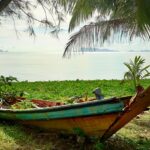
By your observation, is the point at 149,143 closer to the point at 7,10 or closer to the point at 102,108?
the point at 102,108

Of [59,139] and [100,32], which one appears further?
[100,32]

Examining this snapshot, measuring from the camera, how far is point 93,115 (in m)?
6.59

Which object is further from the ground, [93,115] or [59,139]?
[93,115]

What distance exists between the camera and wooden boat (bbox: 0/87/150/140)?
6.34 meters

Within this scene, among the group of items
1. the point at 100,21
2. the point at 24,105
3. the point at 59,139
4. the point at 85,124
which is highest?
the point at 100,21

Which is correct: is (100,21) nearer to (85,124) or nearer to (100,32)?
(100,32)

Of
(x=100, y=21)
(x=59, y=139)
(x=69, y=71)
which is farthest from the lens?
(x=69, y=71)

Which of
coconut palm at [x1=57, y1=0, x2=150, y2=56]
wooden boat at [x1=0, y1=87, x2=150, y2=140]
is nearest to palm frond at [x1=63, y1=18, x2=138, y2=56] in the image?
coconut palm at [x1=57, y1=0, x2=150, y2=56]

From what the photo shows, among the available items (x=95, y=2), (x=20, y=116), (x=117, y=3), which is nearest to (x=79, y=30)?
(x=95, y=2)

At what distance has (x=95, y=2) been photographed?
383 inches

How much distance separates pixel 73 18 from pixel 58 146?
5046mm

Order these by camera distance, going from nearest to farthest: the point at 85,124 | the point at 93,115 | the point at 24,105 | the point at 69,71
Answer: the point at 93,115, the point at 85,124, the point at 24,105, the point at 69,71

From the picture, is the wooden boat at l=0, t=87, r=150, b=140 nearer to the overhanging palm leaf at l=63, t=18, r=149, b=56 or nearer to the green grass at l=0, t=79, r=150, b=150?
the green grass at l=0, t=79, r=150, b=150

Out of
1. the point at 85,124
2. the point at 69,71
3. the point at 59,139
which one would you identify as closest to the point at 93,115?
the point at 85,124
